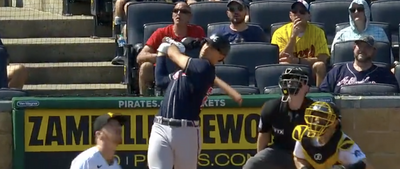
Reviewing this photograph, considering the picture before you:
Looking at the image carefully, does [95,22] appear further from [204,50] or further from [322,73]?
[204,50]

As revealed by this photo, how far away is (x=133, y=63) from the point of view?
9.24 m

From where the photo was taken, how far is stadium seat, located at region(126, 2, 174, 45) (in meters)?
9.85

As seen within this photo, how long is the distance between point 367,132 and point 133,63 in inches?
101

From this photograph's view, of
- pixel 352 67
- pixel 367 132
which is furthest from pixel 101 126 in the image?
pixel 352 67

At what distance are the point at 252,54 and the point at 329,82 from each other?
841 mm

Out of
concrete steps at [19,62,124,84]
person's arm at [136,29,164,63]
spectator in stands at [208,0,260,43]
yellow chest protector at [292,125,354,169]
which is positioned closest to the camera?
yellow chest protector at [292,125,354,169]

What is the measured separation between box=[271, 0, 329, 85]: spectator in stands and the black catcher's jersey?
217 cm

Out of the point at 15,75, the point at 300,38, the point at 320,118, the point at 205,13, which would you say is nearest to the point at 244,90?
the point at 300,38

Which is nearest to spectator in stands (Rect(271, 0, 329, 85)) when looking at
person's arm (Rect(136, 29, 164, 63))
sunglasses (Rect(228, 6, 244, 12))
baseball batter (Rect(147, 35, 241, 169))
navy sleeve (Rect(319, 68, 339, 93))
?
sunglasses (Rect(228, 6, 244, 12))

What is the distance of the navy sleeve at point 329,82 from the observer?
8.42 metres

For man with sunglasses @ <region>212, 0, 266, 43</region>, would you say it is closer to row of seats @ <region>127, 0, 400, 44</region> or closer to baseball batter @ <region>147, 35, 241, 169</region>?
row of seats @ <region>127, 0, 400, 44</region>

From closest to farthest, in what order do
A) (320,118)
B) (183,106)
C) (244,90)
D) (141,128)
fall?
(320,118) < (183,106) < (141,128) < (244,90)

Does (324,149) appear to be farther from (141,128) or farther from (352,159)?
(141,128)

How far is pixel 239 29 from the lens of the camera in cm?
934
